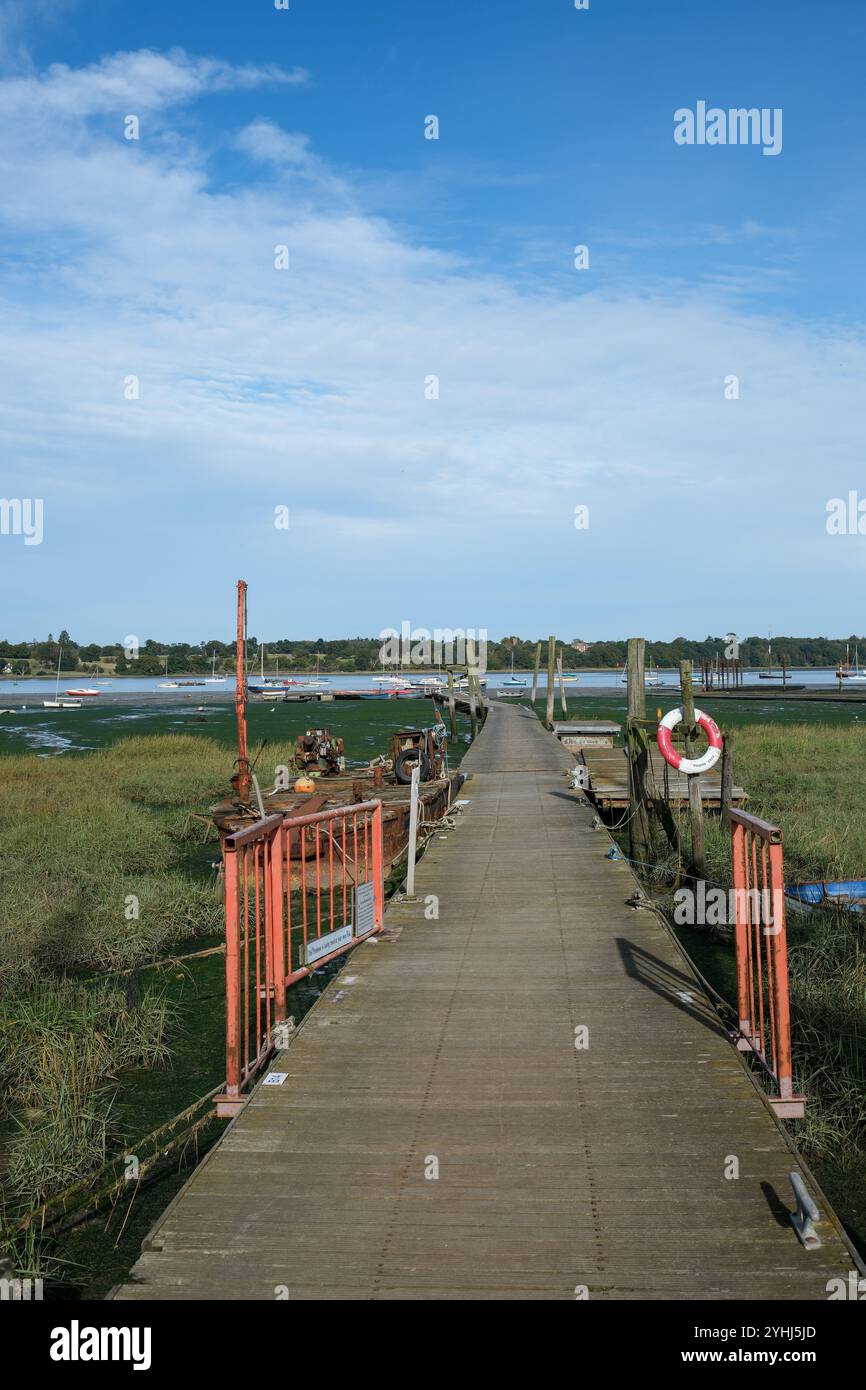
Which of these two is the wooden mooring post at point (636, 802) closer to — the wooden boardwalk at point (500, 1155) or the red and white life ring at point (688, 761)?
the red and white life ring at point (688, 761)

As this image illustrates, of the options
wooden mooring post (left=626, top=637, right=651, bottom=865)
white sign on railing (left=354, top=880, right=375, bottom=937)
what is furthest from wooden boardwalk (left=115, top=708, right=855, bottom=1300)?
wooden mooring post (left=626, top=637, right=651, bottom=865)

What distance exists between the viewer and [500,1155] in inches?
196

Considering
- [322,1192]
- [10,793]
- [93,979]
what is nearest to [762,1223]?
[322,1192]

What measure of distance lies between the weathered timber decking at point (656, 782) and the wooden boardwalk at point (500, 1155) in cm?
890

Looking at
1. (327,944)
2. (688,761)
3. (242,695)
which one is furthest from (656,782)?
(327,944)

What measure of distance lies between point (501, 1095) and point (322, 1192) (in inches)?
53.2

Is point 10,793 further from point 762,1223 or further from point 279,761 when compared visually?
point 762,1223

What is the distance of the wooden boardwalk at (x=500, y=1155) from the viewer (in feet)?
13.2

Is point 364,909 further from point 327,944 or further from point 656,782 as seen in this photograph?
point 656,782

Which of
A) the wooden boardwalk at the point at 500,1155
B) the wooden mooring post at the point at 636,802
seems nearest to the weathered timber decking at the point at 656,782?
the wooden mooring post at the point at 636,802

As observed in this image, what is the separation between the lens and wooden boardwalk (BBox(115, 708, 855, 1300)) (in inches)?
158

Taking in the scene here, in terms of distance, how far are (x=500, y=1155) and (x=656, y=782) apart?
14187 millimetres

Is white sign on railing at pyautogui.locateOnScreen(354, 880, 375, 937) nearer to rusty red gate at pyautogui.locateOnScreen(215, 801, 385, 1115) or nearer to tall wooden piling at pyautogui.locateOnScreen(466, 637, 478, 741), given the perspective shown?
rusty red gate at pyautogui.locateOnScreen(215, 801, 385, 1115)

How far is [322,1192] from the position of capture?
4.67 meters
